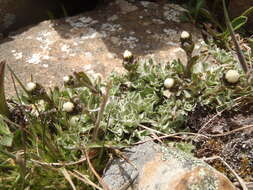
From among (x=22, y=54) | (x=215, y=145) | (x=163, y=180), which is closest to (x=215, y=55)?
(x=215, y=145)

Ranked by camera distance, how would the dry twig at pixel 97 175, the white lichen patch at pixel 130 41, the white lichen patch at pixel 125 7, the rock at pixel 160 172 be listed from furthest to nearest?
the white lichen patch at pixel 125 7 < the white lichen patch at pixel 130 41 < the dry twig at pixel 97 175 < the rock at pixel 160 172

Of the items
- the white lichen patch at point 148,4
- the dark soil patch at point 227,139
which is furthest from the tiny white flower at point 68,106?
the white lichen patch at point 148,4

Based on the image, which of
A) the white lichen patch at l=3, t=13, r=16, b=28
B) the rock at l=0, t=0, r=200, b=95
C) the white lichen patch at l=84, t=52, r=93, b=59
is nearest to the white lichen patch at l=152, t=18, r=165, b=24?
the rock at l=0, t=0, r=200, b=95

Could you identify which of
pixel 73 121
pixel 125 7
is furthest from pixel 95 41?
pixel 73 121

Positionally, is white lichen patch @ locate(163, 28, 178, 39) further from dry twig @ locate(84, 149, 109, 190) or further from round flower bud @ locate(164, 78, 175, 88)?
dry twig @ locate(84, 149, 109, 190)

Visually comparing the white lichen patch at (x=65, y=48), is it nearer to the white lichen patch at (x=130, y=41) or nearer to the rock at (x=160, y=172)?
the white lichen patch at (x=130, y=41)
